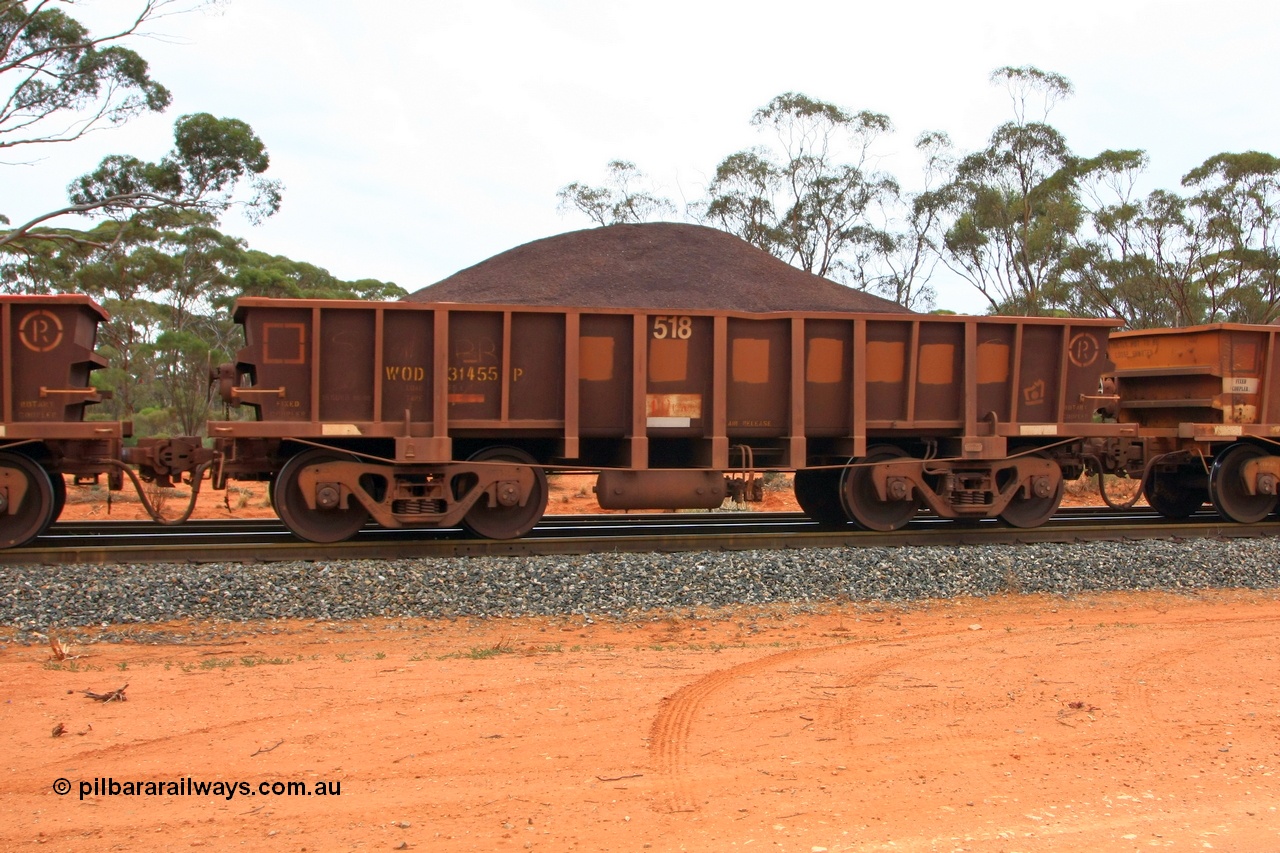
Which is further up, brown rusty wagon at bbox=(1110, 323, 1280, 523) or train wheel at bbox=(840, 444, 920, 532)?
brown rusty wagon at bbox=(1110, 323, 1280, 523)

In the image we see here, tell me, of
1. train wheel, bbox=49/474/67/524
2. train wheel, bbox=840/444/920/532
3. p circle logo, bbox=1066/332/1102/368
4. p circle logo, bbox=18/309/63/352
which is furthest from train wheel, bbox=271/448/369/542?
p circle logo, bbox=1066/332/1102/368

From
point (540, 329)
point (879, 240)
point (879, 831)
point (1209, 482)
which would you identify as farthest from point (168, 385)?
point (879, 831)

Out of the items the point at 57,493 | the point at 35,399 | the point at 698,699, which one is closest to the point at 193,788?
the point at 698,699

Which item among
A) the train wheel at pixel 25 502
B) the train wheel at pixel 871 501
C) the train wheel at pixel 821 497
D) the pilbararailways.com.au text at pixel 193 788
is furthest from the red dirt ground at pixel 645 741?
the train wheel at pixel 821 497

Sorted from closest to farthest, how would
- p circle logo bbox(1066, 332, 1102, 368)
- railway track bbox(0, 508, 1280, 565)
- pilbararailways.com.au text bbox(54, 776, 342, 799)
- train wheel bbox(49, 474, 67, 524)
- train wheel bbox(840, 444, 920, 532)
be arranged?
pilbararailways.com.au text bbox(54, 776, 342, 799) < railway track bbox(0, 508, 1280, 565) < train wheel bbox(49, 474, 67, 524) < train wheel bbox(840, 444, 920, 532) < p circle logo bbox(1066, 332, 1102, 368)

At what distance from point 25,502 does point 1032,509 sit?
34.7ft

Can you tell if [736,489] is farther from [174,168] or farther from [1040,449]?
[174,168]

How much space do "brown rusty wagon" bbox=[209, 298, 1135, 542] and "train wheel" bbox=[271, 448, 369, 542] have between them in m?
0.02

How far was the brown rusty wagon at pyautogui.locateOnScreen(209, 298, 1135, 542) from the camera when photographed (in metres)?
9.84

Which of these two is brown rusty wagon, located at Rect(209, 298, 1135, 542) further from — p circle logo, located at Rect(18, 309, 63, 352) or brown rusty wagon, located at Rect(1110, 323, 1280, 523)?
p circle logo, located at Rect(18, 309, 63, 352)

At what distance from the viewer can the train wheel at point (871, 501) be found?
11211mm

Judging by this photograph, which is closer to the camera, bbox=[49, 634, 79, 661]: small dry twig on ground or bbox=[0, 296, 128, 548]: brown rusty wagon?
bbox=[49, 634, 79, 661]: small dry twig on ground

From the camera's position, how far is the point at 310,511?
9.96m

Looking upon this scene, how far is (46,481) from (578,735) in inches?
276
